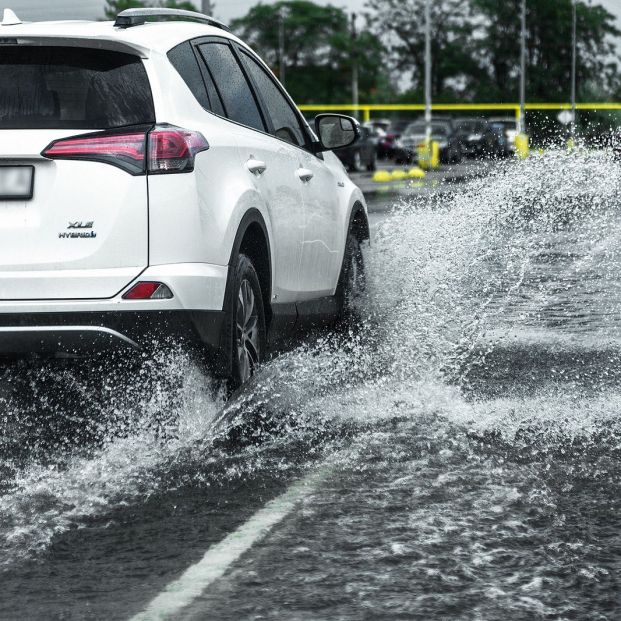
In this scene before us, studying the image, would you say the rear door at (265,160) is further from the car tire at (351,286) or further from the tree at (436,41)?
the tree at (436,41)

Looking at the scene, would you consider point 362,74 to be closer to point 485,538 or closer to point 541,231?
point 541,231

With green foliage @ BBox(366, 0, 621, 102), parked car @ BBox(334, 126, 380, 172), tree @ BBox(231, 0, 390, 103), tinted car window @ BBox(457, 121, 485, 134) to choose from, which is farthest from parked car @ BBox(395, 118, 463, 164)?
tree @ BBox(231, 0, 390, 103)

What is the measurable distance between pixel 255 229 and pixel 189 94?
0.63 metres

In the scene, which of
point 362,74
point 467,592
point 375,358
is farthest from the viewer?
point 362,74

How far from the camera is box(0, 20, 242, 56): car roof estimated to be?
201 inches

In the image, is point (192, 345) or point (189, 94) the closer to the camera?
point (192, 345)

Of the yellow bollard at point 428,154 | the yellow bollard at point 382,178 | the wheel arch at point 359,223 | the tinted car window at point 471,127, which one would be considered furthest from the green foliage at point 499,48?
the wheel arch at point 359,223

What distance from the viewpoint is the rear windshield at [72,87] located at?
5055 millimetres

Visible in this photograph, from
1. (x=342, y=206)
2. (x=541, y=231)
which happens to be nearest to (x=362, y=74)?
(x=541, y=231)

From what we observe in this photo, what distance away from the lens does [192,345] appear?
499 centimetres

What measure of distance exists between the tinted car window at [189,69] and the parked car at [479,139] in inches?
1245

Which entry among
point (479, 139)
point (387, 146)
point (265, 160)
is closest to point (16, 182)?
point (265, 160)

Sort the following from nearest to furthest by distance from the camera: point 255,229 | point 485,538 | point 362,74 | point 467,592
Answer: point 467,592
point 485,538
point 255,229
point 362,74

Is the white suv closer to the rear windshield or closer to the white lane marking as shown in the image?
the rear windshield
